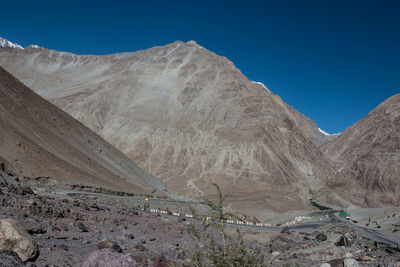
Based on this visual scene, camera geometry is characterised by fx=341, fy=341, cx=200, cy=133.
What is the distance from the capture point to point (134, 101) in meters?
98.1

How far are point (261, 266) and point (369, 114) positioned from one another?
12799 centimetres

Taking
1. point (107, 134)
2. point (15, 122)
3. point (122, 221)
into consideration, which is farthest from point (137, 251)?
point (107, 134)

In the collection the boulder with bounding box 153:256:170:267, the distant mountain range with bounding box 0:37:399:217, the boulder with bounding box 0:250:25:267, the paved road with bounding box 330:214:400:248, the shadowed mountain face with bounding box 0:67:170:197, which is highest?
the distant mountain range with bounding box 0:37:399:217

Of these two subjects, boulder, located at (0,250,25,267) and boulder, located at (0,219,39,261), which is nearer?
boulder, located at (0,250,25,267)

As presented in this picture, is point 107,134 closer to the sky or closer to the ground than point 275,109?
closer to the ground

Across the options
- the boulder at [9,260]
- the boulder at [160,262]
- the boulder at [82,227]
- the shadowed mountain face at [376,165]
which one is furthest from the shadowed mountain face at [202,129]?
the boulder at [9,260]

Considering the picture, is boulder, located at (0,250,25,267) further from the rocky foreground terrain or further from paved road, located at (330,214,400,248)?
Answer: paved road, located at (330,214,400,248)

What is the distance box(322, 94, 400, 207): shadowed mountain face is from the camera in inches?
2931

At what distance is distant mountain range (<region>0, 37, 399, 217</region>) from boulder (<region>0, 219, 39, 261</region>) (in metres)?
54.4

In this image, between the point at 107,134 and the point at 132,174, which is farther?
the point at 107,134

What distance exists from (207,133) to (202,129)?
2051mm

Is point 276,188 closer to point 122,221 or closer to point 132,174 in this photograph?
point 132,174

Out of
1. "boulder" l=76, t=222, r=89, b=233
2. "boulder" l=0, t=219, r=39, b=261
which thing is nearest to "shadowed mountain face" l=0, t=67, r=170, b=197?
"boulder" l=76, t=222, r=89, b=233

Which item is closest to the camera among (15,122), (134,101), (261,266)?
(261,266)
